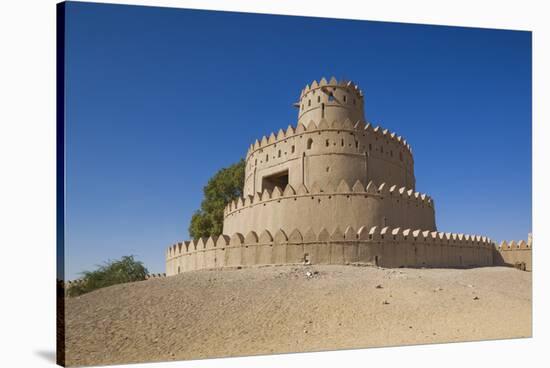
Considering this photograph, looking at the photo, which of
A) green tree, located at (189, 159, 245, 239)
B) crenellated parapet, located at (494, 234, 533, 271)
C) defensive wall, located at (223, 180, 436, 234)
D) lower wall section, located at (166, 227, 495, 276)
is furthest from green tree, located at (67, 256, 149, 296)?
crenellated parapet, located at (494, 234, 533, 271)

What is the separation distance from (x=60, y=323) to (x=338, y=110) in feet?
54.7

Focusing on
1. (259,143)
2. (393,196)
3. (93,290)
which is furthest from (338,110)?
(93,290)

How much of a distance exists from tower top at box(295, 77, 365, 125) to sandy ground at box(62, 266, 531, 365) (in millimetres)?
10125

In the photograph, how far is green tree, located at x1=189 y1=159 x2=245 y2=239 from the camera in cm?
3052

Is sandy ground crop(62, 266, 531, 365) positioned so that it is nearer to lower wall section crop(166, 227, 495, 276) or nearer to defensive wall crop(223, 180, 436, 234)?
lower wall section crop(166, 227, 495, 276)

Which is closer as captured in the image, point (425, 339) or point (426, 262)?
point (425, 339)

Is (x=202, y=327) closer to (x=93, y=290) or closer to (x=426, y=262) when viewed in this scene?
Result: (x=93, y=290)

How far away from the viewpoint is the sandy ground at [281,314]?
10.5 m

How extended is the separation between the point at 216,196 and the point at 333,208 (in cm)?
1352

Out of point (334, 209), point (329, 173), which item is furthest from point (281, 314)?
point (329, 173)

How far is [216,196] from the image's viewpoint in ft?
103

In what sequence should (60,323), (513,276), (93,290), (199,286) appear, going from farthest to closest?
(513,276)
(199,286)
(93,290)
(60,323)

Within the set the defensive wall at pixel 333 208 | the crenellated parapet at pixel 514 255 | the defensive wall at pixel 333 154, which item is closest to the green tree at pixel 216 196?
the defensive wall at pixel 333 154

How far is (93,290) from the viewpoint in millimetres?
12312
